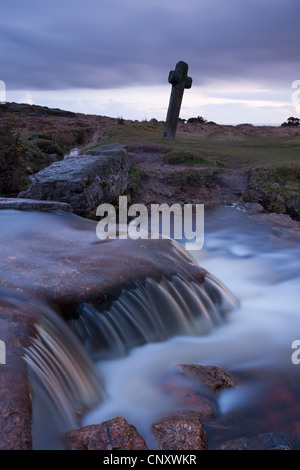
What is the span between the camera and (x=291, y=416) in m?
3.21

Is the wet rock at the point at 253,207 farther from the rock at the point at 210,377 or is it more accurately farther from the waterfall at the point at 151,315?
the rock at the point at 210,377

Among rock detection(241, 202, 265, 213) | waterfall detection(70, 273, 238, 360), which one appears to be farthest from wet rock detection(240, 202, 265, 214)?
waterfall detection(70, 273, 238, 360)

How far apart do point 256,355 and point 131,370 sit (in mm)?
1354

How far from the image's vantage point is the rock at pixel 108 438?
2.43 metres

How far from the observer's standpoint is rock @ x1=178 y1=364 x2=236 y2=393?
345 cm

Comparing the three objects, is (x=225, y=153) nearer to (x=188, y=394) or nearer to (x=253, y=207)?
(x=253, y=207)

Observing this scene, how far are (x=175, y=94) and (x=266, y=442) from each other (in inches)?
703

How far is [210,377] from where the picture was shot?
352 centimetres

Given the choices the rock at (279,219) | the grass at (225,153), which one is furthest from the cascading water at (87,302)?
the grass at (225,153)

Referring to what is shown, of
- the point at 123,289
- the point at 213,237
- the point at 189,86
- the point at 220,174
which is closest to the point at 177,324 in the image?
the point at 123,289

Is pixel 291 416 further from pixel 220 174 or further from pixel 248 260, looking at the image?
pixel 220 174

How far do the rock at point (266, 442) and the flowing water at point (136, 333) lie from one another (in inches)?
Answer: 7.1

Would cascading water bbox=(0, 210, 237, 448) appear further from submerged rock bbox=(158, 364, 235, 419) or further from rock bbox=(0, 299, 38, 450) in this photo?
submerged rock bbox=(158, 364, 235, 419)
